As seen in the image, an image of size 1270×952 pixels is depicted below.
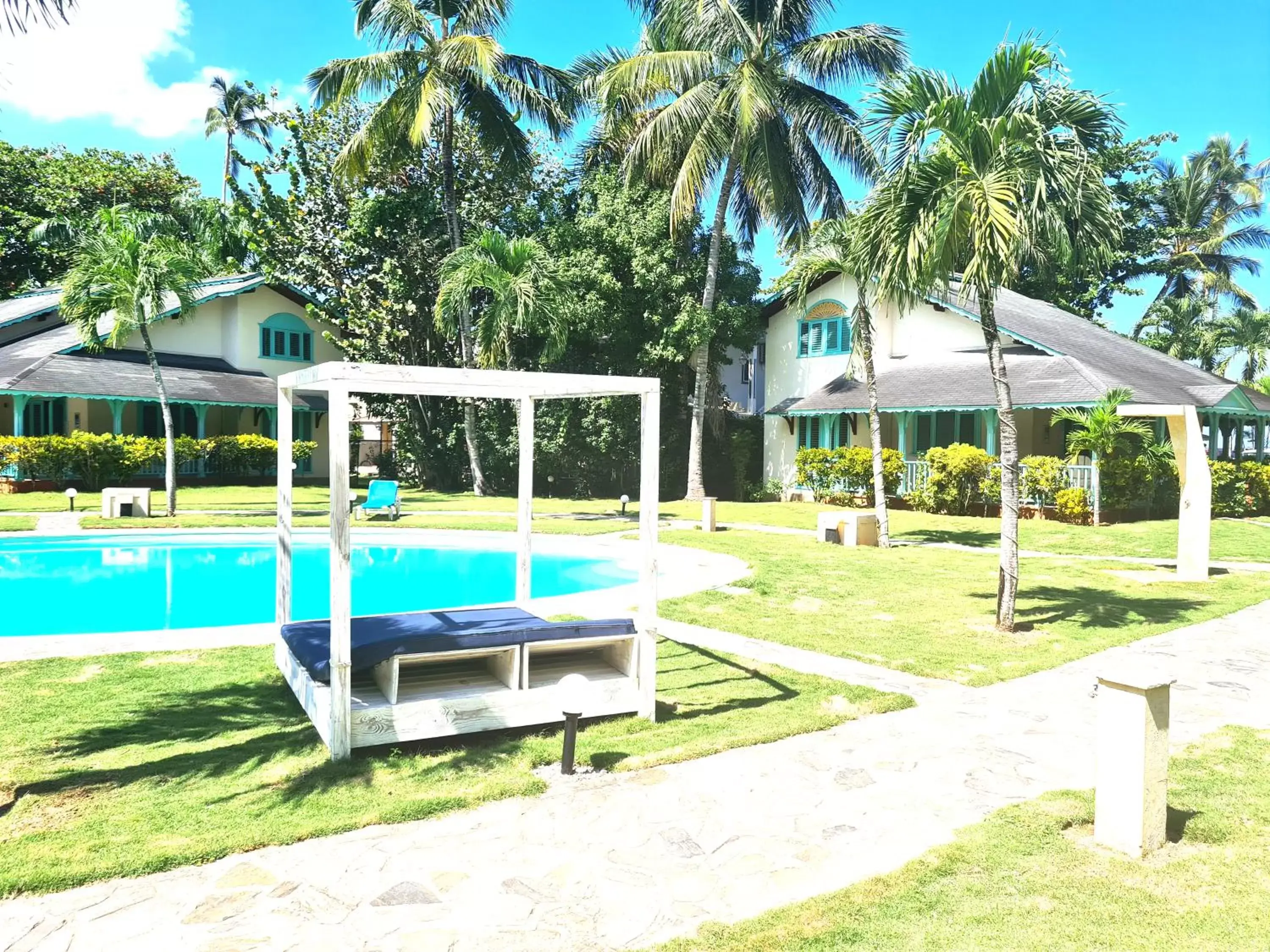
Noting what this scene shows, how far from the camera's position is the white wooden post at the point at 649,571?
665 cm

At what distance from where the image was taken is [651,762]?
588 centimetres

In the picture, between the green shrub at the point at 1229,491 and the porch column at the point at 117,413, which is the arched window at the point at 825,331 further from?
the porch column at the point at 117,413

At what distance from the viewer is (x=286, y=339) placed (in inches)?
1346

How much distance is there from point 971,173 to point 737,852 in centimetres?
780

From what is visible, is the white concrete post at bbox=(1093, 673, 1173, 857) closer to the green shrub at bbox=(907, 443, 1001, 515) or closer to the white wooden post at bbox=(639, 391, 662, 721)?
the white wooden post at bbox=(639, 391, 662, 721)

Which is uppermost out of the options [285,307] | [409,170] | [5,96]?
[409,170]

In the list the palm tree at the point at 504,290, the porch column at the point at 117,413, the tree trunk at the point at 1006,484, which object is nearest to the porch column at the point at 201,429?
the porch column at the point at 117,413

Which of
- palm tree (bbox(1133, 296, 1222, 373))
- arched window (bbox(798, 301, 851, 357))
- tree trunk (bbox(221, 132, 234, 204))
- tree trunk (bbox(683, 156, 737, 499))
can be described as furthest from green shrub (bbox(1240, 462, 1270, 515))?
tree trunk (bbox(221, 132, 234, 204))

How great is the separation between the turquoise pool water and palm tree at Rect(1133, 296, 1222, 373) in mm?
32905

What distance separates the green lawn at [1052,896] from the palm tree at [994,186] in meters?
5.23

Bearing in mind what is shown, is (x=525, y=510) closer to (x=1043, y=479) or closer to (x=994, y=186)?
(x=994, y=186)

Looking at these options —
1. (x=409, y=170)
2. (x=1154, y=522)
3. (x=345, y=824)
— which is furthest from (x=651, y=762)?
(x=409, y=170)

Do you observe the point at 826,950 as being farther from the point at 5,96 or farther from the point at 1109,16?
the point at 1109,16

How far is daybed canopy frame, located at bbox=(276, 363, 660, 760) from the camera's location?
5645mm
